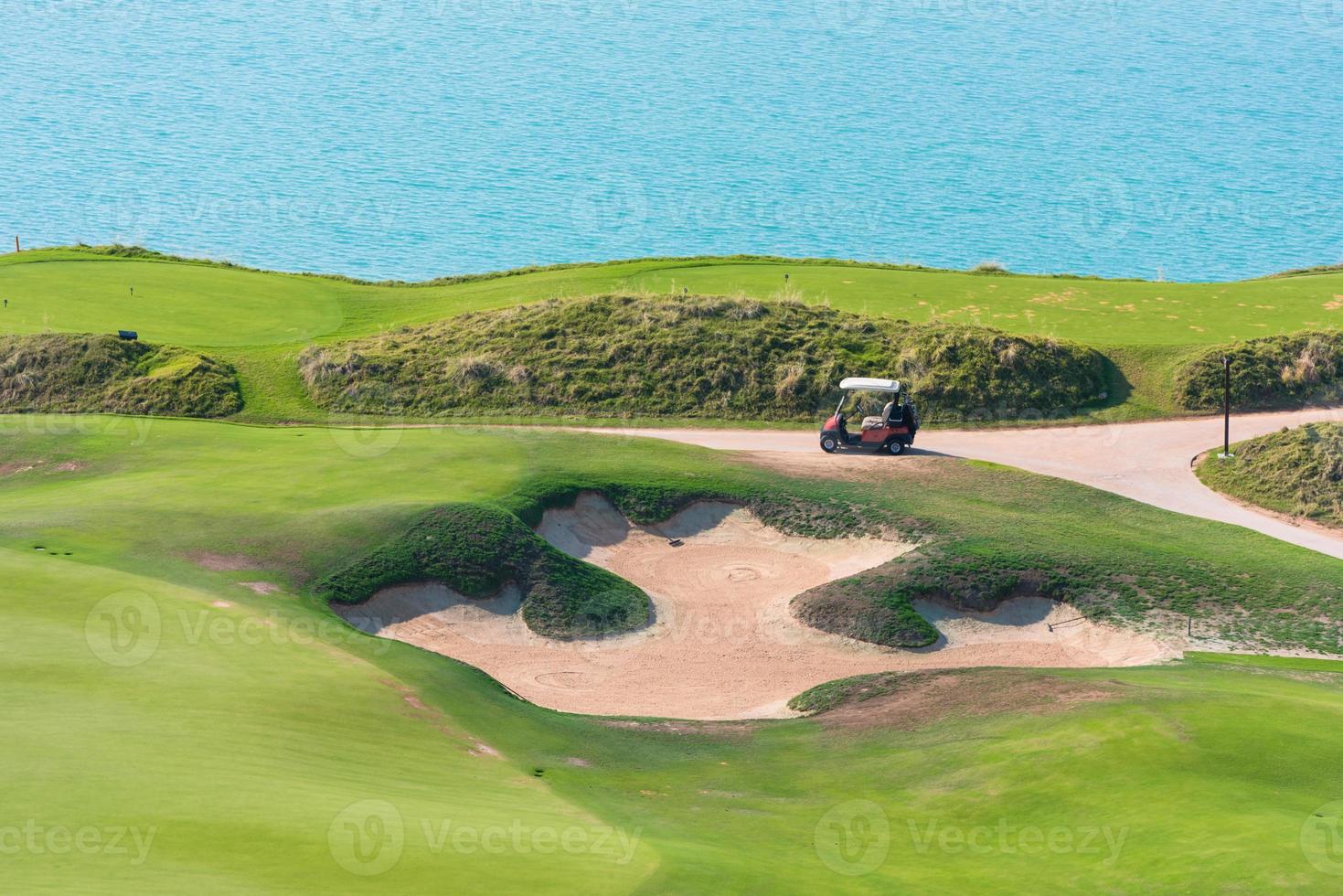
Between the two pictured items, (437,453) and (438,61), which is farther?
(438,61)

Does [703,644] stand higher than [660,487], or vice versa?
[660,487]

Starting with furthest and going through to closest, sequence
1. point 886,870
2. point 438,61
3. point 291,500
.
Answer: point 438,61 < point 291,500 < point 886,870

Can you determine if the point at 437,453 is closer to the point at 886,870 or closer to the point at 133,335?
the point at 133,335

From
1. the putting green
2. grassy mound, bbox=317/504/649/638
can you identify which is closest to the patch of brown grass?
A: grassy mound, bbox=317/504/649/638

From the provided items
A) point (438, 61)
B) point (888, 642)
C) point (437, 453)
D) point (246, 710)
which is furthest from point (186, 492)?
Result: point (438, 61)

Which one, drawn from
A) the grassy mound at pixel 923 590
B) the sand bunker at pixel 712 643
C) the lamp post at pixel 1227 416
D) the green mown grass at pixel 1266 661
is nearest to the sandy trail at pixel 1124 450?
the lamp post at pixel 1227 416

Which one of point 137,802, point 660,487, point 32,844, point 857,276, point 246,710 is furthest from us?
point 857,276
